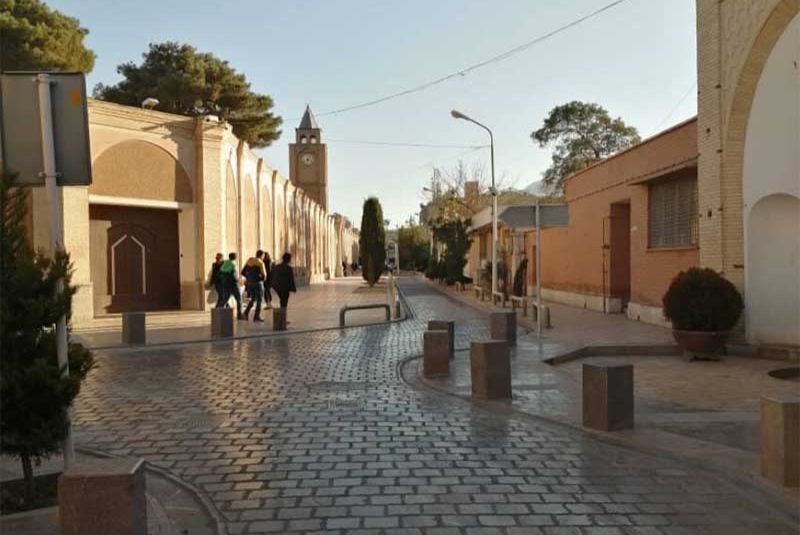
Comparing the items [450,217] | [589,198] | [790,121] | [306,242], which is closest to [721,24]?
[790,121]

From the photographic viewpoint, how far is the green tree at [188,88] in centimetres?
4034

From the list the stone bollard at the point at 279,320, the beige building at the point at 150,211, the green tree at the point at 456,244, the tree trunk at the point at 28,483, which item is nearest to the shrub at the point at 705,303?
the stone bollard at the point at 279,320

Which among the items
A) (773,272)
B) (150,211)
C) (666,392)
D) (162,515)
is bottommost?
(666,392)

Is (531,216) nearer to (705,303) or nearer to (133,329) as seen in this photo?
(705,303)

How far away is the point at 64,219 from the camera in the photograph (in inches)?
691

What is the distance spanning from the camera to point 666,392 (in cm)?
851

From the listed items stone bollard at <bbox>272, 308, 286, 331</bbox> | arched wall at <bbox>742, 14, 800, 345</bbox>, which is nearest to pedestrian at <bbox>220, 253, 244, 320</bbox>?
stone bollard at <bbox>272, 308, 286, 331</bbox>

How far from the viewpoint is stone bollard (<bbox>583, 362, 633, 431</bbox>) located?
635cm

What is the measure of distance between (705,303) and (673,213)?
5323mm

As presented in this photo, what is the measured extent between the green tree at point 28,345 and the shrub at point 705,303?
30.2 ft

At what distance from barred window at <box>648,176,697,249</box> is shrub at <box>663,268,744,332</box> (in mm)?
3662

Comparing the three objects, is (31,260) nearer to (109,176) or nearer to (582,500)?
(582,500)

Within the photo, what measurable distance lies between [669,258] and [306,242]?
108 feet

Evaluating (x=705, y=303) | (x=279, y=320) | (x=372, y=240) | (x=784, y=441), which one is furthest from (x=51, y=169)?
(x=372, y=240)
